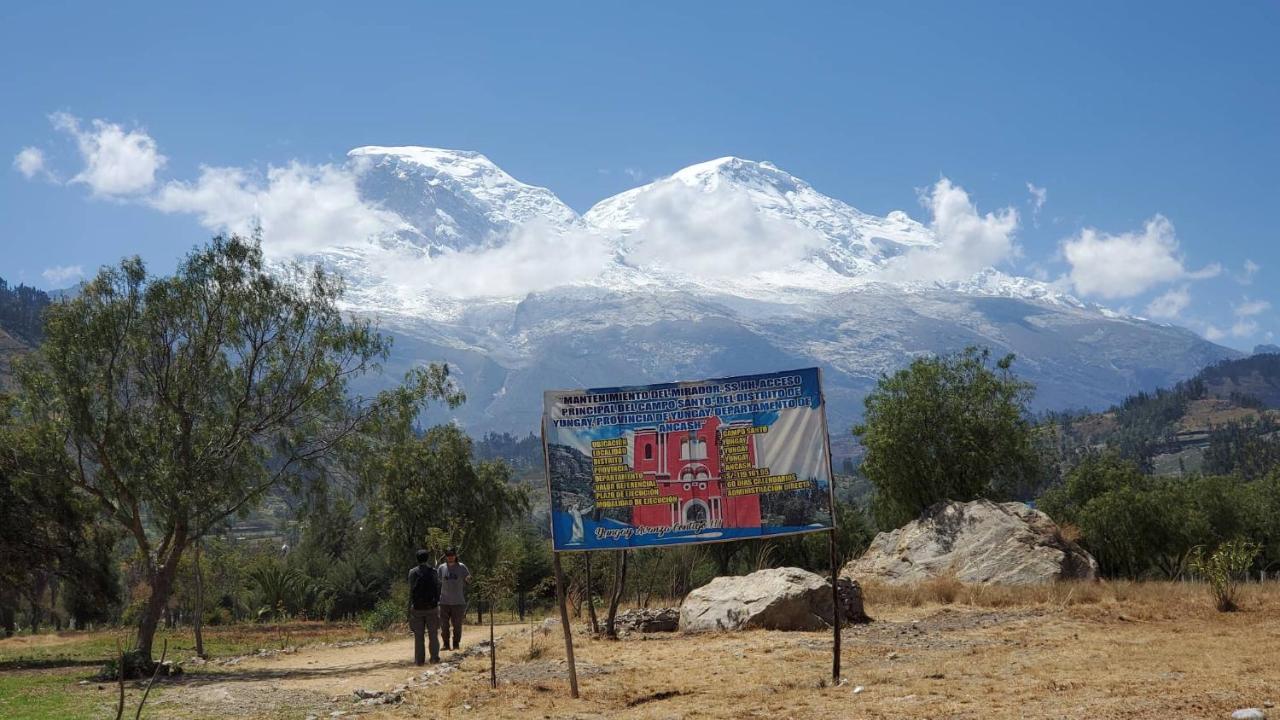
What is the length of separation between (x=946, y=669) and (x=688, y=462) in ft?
13.6

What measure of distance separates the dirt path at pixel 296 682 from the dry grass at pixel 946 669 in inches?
45.8

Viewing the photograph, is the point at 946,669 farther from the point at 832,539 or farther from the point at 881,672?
the point at 832,539

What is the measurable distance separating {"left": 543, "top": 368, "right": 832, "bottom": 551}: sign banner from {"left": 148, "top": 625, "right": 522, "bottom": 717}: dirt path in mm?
4071

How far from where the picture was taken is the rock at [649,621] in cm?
2105

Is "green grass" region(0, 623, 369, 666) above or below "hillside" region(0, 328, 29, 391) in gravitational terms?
below

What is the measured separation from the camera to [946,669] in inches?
530

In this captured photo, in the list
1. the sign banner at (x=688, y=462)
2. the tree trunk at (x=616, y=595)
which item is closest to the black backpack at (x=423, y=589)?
the tree trunk at (x=616, y=595)

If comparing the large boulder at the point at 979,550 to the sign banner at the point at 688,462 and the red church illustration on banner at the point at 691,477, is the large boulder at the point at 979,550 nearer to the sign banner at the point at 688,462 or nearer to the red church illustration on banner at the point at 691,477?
the sign banner at the point at 688,462

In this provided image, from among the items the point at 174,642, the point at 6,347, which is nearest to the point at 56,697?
the point at 174,642

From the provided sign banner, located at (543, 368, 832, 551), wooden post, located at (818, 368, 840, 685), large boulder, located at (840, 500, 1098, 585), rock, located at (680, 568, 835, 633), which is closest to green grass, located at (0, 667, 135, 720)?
sign banner, located at (543, 368, 832, 551)

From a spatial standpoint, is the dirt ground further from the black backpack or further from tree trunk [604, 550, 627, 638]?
the black backpack

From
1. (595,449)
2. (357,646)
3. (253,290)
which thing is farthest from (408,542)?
(595,449)

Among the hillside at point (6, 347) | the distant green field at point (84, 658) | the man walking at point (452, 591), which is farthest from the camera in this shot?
the hillside at point (6, 347)

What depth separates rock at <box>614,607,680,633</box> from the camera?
69.1 feet
